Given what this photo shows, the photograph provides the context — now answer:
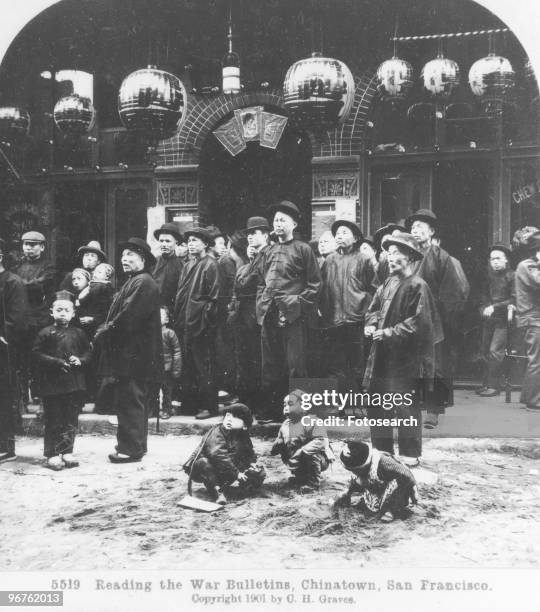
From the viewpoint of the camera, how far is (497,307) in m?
4.20

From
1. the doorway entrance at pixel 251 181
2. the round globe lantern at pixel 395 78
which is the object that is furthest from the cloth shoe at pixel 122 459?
the round globe lantern at pixel 395 78

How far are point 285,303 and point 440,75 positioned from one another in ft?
5.30

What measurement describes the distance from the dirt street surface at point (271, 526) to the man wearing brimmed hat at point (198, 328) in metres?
0.80

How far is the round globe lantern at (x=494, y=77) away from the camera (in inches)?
144

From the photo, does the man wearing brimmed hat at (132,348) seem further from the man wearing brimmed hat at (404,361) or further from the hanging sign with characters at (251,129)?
the hanging sign with characters at (251,129)

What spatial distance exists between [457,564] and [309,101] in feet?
7.20

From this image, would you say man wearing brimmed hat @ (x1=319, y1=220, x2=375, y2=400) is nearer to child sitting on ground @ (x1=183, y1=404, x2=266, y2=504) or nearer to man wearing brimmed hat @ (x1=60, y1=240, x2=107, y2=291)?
child sitting on ground @ (x1=183, y1=404, x2=266, y2=504)

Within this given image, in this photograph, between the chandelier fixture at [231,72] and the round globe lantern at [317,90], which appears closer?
the round globe lantern at [317,90]

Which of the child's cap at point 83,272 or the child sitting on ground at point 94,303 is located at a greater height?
the child's cap at point 83,272

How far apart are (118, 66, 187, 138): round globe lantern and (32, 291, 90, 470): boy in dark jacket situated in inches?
40.5

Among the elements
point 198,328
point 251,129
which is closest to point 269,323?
point 198,328

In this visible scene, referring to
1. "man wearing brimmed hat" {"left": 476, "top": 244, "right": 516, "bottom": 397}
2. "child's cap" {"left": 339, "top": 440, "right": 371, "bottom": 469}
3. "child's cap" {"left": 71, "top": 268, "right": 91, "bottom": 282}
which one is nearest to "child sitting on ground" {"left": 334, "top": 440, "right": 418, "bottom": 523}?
"child's cap" {"left": 339, "top": 440, "right": 371, "bottom": 469}

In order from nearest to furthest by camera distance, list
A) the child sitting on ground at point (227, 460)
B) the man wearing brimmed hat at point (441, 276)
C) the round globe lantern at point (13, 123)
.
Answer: the child sitting on ground at point (227, 460), the round globe lantern at point (13, 123), the man wearing brimmed hat at point (441, 276)

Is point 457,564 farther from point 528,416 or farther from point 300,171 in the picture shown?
point 300,171
